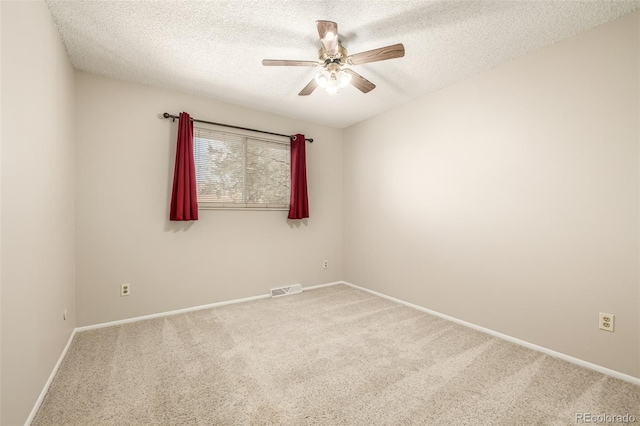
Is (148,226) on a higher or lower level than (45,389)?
higher

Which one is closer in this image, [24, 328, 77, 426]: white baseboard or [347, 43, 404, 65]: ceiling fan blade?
[24, 328, 77, 426]: white baseboard

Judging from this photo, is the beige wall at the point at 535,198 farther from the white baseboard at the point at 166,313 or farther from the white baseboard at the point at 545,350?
the white baseboard at the point at 166,313

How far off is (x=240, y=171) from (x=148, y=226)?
1.22 metres

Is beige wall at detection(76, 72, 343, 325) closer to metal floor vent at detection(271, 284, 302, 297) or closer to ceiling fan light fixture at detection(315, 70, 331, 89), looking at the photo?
metal floor vent at detection(271, 284, 302, 297)

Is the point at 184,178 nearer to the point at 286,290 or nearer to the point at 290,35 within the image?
the point at 290,35

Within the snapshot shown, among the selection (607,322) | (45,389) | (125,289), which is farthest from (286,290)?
(607,322)

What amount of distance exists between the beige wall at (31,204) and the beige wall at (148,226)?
1.42 ft

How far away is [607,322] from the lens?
190cm

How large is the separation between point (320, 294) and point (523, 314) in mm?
2305

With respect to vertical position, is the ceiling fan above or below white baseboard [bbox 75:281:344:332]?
above

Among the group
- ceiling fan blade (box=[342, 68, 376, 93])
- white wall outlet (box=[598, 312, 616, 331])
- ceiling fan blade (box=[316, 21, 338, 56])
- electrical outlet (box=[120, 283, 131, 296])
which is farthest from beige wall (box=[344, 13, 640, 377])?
electrical outlet (box=[120, 283, 131, 296])

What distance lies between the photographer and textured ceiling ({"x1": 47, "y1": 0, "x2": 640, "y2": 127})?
1.83m

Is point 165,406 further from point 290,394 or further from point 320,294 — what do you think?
point 320,294

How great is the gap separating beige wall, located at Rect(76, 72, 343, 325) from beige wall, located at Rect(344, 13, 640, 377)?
6.35 ft
